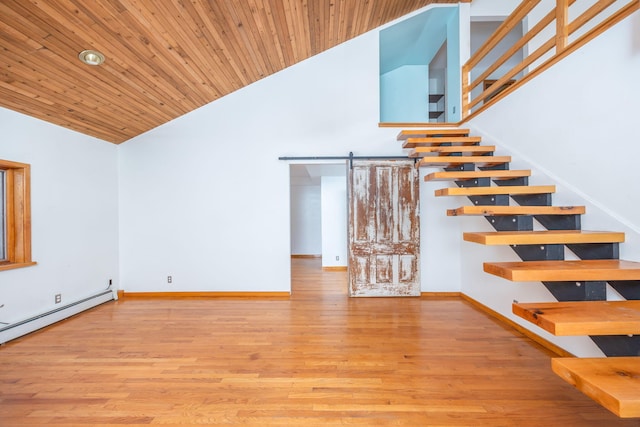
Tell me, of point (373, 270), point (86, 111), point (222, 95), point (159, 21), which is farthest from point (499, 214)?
point (86, 111)

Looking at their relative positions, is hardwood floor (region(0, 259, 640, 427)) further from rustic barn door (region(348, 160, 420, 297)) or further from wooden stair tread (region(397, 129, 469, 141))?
wooden stair tread (region(397, 129, 469, 141))

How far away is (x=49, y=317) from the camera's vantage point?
3.19m

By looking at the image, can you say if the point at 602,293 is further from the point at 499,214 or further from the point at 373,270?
the point at 373,270

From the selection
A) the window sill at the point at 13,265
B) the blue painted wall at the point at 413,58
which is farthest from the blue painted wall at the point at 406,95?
the window sill at the point at 13,265

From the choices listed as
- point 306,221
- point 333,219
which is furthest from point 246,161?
point 306,221

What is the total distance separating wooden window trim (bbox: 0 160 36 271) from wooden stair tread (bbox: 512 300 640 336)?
4331mm

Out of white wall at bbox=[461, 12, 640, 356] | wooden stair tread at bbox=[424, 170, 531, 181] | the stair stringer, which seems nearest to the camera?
white wall at bbox=[461, 12, 640, 356]

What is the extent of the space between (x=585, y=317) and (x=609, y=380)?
11.9 inches

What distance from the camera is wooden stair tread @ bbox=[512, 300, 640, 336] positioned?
1222 mm

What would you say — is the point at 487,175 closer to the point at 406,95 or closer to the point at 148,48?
the point at 148,48

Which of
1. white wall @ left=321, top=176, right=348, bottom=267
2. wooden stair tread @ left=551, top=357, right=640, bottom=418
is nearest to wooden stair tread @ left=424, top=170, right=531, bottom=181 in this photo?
wooden stair tread @ left=551, top=357, right=640, bottom=418

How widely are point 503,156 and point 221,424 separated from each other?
3.32 meters

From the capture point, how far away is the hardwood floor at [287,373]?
5.78 ft

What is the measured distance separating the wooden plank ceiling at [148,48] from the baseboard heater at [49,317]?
84.0 inches
